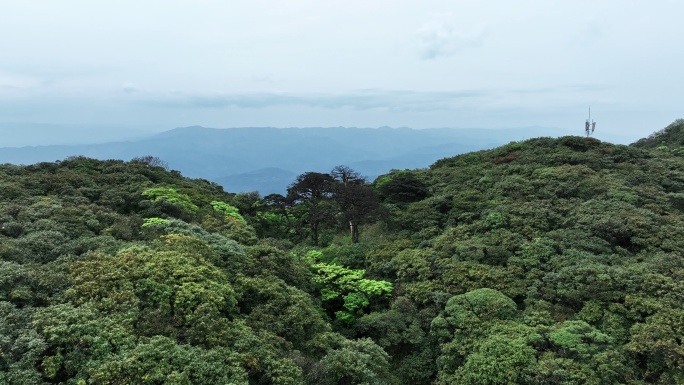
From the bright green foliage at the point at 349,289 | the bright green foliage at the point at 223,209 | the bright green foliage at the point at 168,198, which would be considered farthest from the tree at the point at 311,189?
the bright green foliage at the point at 349,289

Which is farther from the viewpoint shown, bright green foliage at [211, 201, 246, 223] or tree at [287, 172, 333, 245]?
tree at [287, 172, 333, 245]

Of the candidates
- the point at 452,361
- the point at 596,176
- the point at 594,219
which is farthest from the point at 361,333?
the point at 596,176

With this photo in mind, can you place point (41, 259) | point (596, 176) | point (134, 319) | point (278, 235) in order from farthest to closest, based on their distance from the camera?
point (278, 235)
point (596, 176)
point (41, 259)
point (134, 319)

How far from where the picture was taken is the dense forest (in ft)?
25.2

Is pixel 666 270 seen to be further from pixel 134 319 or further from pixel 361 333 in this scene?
pixel 134 319

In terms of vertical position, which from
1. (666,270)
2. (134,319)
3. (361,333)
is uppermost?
(134,319)

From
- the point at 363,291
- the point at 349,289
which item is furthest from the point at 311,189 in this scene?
the point at 363,291

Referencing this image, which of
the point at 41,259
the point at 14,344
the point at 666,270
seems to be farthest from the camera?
the point at 666,270

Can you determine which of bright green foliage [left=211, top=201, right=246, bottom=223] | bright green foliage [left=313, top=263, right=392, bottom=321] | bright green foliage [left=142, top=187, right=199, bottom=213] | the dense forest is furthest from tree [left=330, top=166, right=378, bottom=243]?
bright green foliage [left=142, top=187, right=199, bottom=213]

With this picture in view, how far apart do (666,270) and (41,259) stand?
17.8 metres

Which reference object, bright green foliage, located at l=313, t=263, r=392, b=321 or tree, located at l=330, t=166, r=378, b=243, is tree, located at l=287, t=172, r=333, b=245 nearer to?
tree, located at l=330, t=166, r=378, b=243

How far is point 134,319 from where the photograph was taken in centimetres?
800

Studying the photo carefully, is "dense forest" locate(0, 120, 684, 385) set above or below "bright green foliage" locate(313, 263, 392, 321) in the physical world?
above

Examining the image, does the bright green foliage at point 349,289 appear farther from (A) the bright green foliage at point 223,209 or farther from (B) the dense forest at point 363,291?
(A) the bright green foliage at point 223,209
